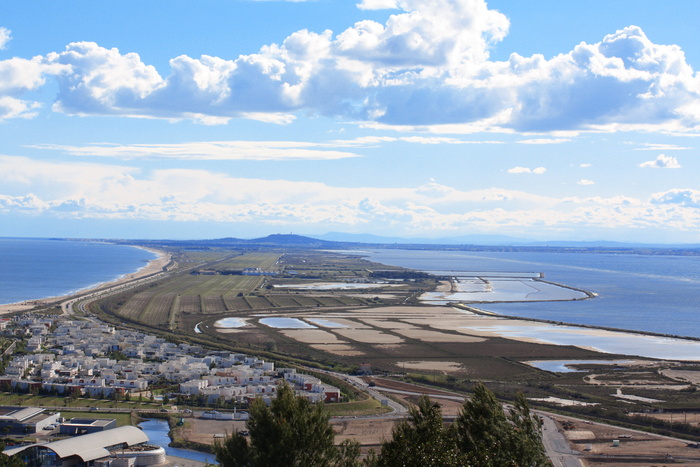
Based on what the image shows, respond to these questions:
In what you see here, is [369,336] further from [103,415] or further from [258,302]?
[103,415]

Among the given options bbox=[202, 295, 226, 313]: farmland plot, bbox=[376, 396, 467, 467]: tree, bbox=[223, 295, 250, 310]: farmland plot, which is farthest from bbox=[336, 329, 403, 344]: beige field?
bbox=[376, 396, 467, 467]: tree

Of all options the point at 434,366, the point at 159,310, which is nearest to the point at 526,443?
the point at 434,366

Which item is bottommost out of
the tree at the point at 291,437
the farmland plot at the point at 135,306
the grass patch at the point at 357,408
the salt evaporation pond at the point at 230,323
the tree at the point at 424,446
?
the farmland plot at the point at 135,306

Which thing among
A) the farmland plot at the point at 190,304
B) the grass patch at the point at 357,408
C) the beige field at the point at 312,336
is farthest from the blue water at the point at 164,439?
the farmland plot at the point at 190,304

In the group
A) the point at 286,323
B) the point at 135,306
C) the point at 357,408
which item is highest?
the point at 357,408

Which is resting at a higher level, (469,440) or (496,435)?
(496,435)

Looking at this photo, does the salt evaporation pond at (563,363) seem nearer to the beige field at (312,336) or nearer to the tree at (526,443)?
the beige field at (312,336)
